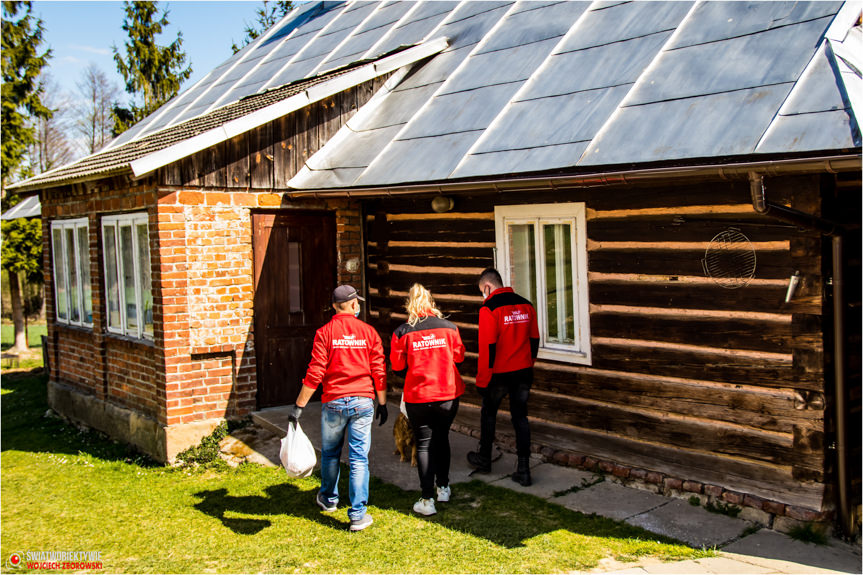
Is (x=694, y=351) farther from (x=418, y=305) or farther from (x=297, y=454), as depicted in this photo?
(x=297, y=454)

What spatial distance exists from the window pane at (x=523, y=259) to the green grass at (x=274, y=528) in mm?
2176

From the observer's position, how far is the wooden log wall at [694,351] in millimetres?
5809

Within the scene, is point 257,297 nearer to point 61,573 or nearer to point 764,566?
point 61,573

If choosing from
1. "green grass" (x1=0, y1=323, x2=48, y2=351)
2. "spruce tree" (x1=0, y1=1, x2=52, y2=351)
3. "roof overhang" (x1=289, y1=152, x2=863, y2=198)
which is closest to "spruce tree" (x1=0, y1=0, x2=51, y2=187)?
"spruce tree" (x1=0, y1=1, x2=52, y2=351)

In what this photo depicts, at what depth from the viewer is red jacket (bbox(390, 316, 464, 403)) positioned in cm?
625

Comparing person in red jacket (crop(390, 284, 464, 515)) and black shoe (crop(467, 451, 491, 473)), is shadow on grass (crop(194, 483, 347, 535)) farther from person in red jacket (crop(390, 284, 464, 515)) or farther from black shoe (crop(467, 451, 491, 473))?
black shoe (crop(467, 451, 491, 473))

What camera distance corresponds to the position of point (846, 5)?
632 cm

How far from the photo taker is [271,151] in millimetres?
9555

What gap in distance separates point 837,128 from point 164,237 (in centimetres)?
679

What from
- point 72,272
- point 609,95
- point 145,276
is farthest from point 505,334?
point 72,272

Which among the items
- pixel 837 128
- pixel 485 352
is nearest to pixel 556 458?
pixel 485 352

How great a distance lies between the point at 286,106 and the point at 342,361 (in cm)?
445

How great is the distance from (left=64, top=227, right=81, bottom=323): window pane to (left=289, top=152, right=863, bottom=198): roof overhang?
5.38 metres

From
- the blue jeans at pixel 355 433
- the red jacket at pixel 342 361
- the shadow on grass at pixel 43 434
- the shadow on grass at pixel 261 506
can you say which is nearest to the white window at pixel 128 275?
the shadow on grass at pixel 43 434
